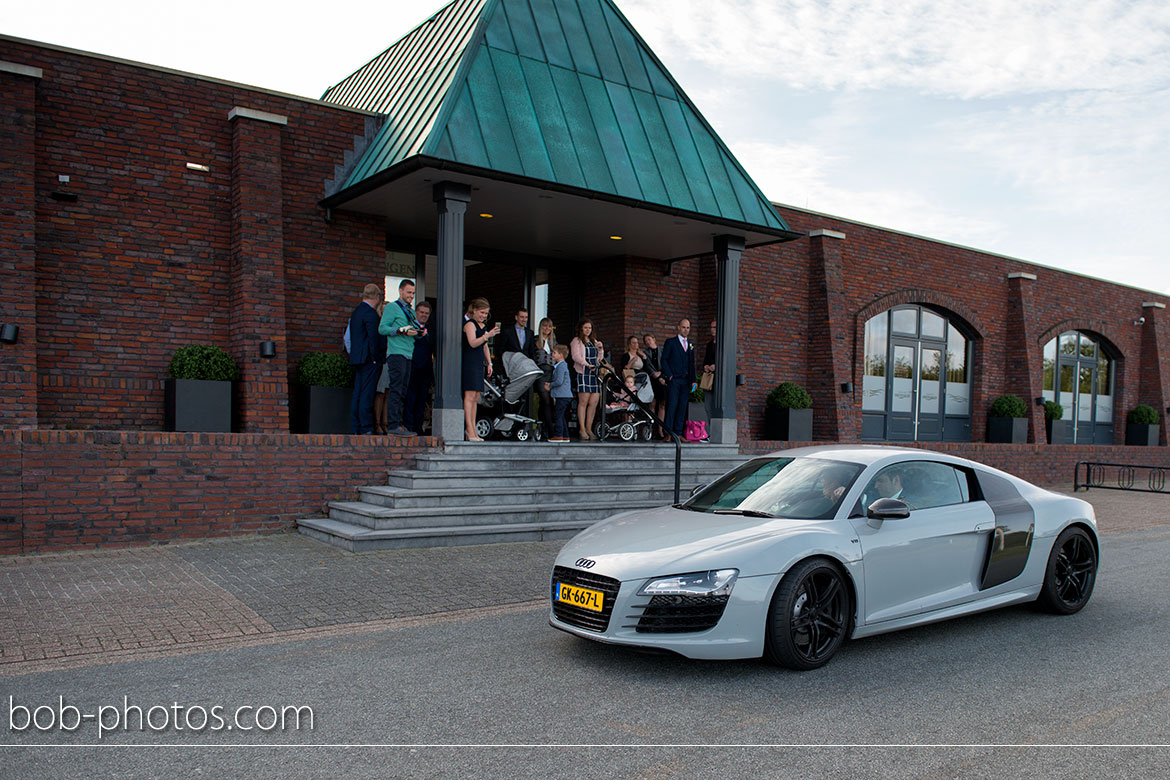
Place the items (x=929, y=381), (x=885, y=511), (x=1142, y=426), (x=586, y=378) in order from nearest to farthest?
(x=885, y=511) → (x=586, y=378) → (x=929, y=381) → (x=1142, y=426)

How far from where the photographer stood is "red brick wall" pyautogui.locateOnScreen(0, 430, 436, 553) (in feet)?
28.5

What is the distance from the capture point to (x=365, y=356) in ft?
36.2

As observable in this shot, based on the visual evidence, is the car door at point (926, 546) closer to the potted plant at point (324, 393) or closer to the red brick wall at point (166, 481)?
the red brick wall at point (166, 481)

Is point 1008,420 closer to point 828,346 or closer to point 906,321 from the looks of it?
point 906,321

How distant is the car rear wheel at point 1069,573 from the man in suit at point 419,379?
7.83 m

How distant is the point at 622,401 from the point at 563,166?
4.59m

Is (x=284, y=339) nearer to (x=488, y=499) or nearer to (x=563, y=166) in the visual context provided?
(x=488, y=499)

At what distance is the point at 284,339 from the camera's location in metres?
11.5

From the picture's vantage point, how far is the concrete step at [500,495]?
9.91 m

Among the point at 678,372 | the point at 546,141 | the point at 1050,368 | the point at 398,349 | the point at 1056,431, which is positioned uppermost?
the point at 546,141

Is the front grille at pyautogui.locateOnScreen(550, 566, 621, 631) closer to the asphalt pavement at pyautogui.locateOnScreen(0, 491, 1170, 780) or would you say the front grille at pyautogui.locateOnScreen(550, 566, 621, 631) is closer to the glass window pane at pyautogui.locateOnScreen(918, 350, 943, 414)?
the asphalt pavement at pyautogui.locateOnScreen(0, 491, 1170, 780)

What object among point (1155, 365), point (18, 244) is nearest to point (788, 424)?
point (18, 244)

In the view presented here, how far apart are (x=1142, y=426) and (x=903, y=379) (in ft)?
38.5

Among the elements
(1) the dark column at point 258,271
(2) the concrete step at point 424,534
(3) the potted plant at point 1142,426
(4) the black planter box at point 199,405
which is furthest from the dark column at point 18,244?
(3) the potted plant at point 1142,426
